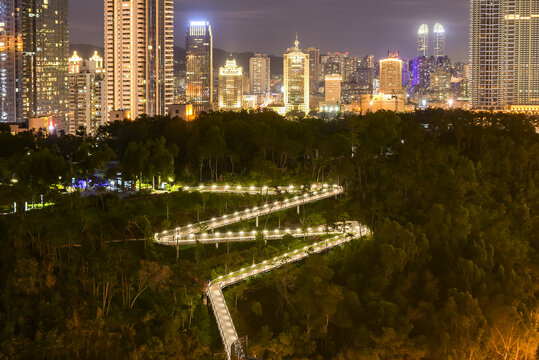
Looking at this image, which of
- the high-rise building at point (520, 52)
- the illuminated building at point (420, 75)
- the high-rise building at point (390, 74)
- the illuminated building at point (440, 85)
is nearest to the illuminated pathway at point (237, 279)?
the high-rise building at point (520, 52)

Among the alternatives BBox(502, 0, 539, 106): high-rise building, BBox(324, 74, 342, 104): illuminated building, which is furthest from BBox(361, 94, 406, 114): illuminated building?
BBox(324, 74, 342, 104): illuminated building

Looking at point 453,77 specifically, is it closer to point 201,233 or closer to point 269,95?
point 269,95

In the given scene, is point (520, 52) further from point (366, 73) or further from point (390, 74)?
point (366, 73)

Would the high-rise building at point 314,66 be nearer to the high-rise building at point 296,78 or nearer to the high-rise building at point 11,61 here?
the high-rise building at point 296,78

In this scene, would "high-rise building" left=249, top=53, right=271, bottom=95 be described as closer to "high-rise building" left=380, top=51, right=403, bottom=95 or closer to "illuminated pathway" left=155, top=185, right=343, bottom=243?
"high-rise building" left=380, top=51, right=403, bottom=95

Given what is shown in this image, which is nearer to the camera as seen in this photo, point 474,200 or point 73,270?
point 73,270

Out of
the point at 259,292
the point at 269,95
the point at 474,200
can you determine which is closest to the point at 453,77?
the point at 269,95
